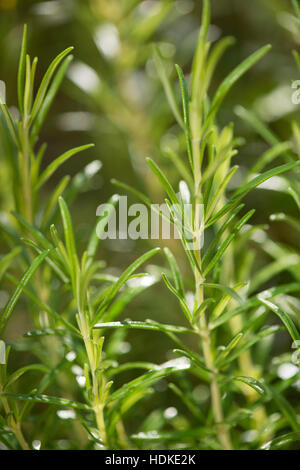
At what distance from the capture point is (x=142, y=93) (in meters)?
0.71

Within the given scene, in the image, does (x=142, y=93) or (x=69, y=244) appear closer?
(x=69, y=244)

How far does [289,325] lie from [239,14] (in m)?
0.67

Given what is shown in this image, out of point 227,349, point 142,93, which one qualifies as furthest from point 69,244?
point 142,93

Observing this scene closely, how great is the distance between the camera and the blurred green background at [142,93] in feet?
2.07

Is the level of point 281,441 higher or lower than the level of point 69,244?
lower

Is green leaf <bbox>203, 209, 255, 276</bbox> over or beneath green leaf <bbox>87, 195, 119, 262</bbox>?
beneath

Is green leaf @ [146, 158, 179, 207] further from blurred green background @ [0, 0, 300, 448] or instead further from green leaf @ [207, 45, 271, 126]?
blurred green background @ [0, 0, 300, 448]

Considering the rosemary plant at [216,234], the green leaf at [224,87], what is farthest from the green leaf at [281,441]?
the green leaf at [224,87]

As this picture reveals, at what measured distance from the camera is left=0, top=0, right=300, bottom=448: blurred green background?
0.63 m

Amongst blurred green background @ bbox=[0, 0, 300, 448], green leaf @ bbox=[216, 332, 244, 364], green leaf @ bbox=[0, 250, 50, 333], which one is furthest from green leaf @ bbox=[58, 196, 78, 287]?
blurred green background @ bbox=[0, 0, 300, 448]

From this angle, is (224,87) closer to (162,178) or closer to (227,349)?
(162,178)

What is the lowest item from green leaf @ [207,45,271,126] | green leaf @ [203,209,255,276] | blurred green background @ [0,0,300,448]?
green leaf @ [203,209,255,276]

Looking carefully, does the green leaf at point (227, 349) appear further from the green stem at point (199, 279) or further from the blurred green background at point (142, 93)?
the blurred green background at point (142, 93)
